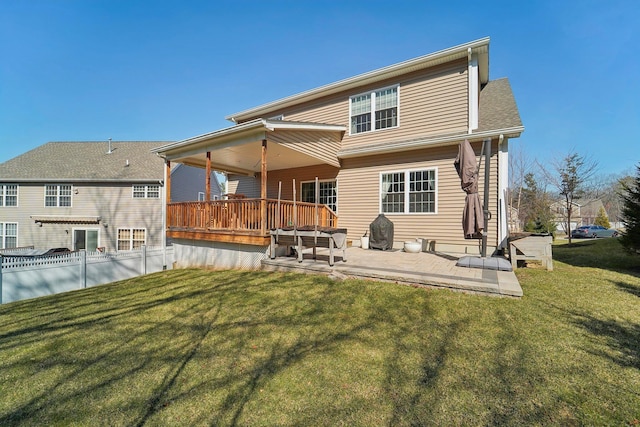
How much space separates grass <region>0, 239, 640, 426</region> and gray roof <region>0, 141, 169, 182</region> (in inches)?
599

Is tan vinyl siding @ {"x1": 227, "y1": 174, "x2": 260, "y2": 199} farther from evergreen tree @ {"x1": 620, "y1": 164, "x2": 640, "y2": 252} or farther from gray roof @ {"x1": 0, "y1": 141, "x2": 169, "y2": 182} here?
evergreen tree @ {"x1": 620, "y1": 164, "x2": 640, "y2": 252}

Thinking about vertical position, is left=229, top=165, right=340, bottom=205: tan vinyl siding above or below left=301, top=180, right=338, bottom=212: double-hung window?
above

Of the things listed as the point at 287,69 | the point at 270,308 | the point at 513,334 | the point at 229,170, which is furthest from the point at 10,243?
the point at 513,334

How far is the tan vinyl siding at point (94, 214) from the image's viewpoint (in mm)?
17250

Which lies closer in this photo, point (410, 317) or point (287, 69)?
point (410, 317)

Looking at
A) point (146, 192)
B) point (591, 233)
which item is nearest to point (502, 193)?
point (146, 192)

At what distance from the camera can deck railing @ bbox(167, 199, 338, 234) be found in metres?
7.53

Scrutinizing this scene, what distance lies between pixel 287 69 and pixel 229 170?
6.25m

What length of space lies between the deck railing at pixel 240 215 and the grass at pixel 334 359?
9.32 feet

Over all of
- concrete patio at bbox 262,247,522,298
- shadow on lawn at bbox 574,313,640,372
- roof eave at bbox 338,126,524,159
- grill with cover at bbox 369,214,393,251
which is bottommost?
shadow on lawn at bbox 574,313,640,372

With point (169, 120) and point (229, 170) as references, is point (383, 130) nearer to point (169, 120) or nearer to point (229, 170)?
point (229, 170)

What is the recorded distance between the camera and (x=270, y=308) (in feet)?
14.6

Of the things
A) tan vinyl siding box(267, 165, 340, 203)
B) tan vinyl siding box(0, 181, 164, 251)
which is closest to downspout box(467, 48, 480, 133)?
tan vinyl siding box(267, 165, 340, 203)

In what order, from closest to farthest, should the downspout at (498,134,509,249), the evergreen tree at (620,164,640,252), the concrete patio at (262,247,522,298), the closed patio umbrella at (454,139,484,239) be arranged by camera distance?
the concrete patio at (262,247,522,298) → the closed patio umbrella at (454,139,484,239) → the evergreen tree at (620,164,640,252) → the downspout at (498,134,509,249)
